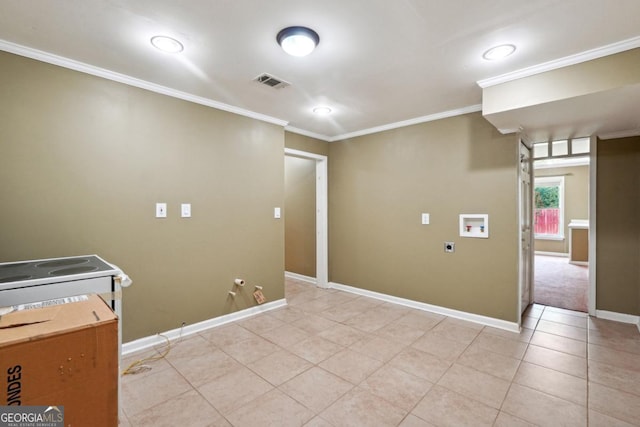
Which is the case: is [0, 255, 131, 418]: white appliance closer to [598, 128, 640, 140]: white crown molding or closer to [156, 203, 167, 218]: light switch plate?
[156, 203, 167, 218]: light switch plate

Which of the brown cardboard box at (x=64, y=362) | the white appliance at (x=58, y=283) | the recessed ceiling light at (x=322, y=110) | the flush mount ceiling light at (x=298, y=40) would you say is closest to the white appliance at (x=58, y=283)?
the white appliance at (x=58, y=283)

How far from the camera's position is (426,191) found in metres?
3.77

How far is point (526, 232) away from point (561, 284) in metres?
2.31

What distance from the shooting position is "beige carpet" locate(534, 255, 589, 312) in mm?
4109

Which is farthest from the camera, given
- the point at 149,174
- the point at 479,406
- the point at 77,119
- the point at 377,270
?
the point at 377,270

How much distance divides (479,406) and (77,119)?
3.67m

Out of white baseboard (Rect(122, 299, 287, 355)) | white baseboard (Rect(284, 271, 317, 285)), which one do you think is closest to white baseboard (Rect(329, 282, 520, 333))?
white baseboard (Rect(284, 271, 317, 285))

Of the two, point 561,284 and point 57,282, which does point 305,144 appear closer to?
point 57,282

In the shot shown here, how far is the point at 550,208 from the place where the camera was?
833cm

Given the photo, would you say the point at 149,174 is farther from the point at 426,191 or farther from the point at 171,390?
the point at 426,191

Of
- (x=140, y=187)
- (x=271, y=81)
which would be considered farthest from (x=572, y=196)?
(x=140, y=187)

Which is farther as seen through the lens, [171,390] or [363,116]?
[363,116]

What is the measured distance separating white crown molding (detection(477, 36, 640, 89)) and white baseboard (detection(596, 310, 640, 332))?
293 centimetres

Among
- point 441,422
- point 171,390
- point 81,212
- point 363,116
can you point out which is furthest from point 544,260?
point 81,212
